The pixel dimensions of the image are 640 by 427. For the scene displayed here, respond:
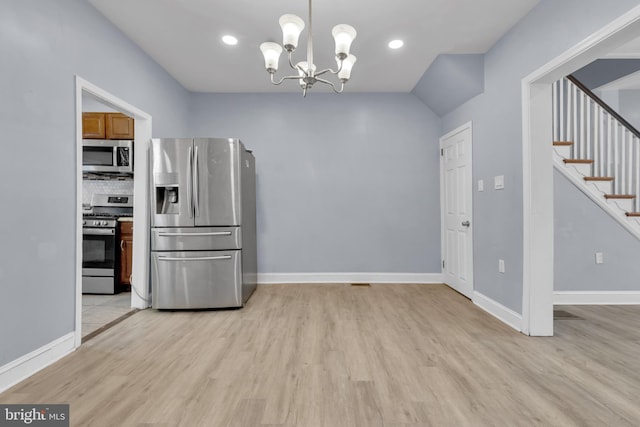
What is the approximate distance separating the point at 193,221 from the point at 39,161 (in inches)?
54.0

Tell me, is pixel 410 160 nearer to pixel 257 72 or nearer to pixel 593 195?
pixel 593 195

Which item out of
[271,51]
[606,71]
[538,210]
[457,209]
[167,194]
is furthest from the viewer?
[606,71]

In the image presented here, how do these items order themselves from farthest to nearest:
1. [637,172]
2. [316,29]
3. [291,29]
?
[637,172] → [316,29] → [291,29]

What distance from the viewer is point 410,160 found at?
4.41 metres

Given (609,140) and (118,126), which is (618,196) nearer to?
(609,140)

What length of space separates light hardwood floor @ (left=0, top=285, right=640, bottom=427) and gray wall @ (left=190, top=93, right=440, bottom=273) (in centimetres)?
141

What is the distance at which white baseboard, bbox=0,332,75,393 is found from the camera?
5.79 ft

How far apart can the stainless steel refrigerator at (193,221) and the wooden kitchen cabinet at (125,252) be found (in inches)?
39.3

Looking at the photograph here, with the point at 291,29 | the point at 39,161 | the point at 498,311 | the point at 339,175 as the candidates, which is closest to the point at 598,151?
the point at 498,311

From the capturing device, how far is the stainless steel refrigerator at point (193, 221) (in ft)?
10.3

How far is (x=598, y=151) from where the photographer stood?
11.6 feet

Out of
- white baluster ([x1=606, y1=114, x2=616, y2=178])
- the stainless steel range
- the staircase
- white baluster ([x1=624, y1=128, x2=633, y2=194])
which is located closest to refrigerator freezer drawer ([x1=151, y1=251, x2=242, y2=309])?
the stainless steel range

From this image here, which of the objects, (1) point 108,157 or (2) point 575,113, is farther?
(1) point 108,157

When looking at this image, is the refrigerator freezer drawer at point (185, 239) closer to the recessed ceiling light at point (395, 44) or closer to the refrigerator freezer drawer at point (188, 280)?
the refrigerator freezer drawer at point (188, 280)
